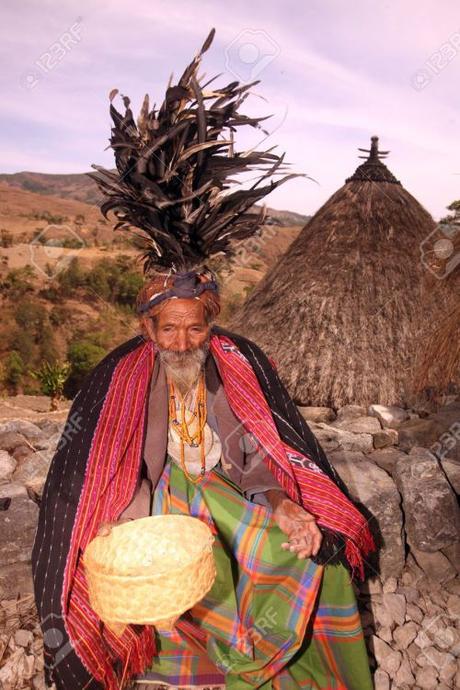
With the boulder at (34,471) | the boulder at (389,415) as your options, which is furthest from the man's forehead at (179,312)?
the boulder at (389,415)

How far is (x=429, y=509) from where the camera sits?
2988mm

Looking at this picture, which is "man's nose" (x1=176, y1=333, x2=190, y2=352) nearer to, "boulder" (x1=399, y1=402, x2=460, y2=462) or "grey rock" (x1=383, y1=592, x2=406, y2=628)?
"grey rock" (x1=383, y1=592, x2=406, y2=628)

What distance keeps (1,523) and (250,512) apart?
1318mm

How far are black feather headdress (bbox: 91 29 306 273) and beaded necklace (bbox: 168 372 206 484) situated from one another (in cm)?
56

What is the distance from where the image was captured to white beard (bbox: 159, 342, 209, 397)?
2348 mm

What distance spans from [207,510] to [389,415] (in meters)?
3.01

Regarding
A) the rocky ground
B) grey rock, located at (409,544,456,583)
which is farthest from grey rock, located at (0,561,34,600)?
grey rock, located at (409,544,456,583)

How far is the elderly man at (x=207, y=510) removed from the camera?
2.10m

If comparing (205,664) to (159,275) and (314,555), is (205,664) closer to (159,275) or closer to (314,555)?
(314,555)

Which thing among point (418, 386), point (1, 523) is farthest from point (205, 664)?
point (418, 386)

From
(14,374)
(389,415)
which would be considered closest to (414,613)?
(389,415)

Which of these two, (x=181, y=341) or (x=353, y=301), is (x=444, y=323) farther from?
(x=353, y=301)

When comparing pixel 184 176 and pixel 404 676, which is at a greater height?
pixel 184 176

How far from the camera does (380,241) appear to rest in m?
6.41
